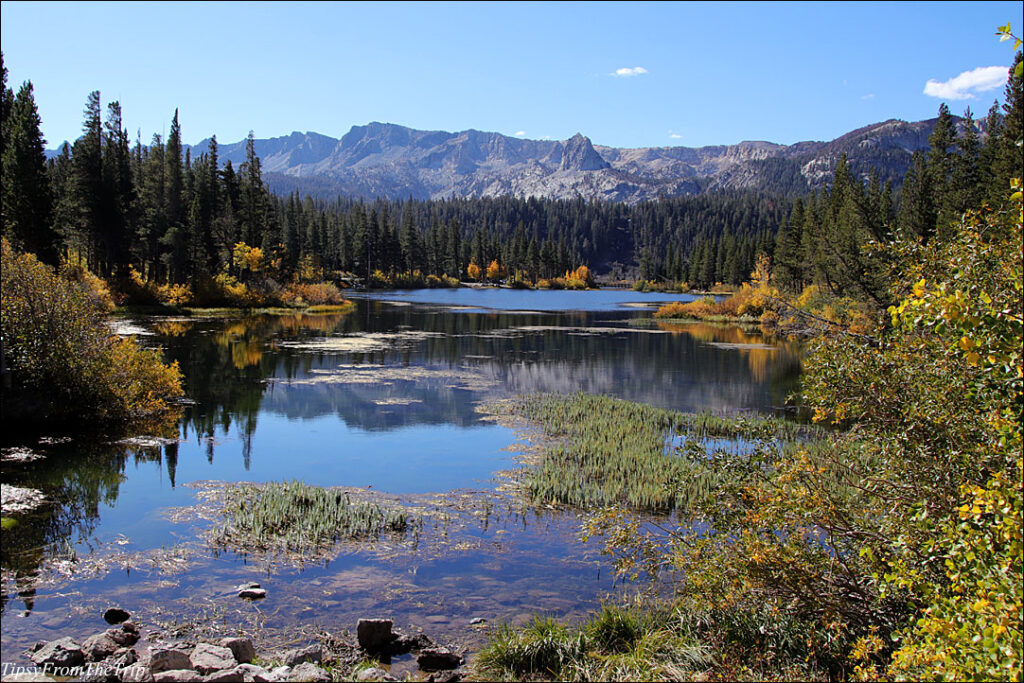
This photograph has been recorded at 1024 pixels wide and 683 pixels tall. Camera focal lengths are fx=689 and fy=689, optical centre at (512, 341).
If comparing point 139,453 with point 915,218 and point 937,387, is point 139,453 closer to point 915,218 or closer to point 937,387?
point 937,387

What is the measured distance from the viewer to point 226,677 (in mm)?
8156

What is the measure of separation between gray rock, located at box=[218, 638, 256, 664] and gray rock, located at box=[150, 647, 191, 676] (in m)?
A: 0.72

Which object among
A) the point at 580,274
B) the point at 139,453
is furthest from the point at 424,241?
the point at 139,453

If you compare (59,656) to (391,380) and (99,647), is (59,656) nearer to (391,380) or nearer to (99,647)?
(99,647)

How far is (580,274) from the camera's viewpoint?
195 m

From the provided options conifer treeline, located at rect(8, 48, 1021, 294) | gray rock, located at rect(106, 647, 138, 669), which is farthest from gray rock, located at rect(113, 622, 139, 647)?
conifer treeline, located at rect(8, 48, 1021, 294)

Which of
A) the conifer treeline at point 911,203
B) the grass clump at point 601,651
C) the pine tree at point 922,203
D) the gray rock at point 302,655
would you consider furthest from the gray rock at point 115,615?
the pine tree at point 922,203

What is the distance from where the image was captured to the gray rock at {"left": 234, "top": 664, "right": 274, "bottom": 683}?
8.27m

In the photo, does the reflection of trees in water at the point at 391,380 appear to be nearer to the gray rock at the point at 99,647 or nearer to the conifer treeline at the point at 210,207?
the gray rock at the point at 99,647

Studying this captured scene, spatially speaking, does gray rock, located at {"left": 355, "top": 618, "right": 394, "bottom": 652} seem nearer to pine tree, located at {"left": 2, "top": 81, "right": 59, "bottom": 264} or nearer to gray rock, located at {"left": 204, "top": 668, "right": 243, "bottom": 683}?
gray rock, located at {"left": 204, "top": 668, "right": 243, "bottom": 683}

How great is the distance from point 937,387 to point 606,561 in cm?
714

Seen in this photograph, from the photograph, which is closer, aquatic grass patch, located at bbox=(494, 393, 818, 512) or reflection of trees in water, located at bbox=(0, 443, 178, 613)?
reflection of trees in water, located at bbox=(0, 443, 178, 613)

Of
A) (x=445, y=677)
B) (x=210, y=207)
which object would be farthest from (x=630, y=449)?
(x=210, y=207)

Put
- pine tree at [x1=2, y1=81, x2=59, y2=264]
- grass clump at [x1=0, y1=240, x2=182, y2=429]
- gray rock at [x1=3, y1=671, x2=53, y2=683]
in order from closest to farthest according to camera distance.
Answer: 1. gray rock at [x1=3, y1=671, x2=53, y2=683]
2. grass clump at [x1=0, y1=240, x2=182, y2=429]
3. pine tree at [x1=2, y1=81, x2=59, y2=264]
